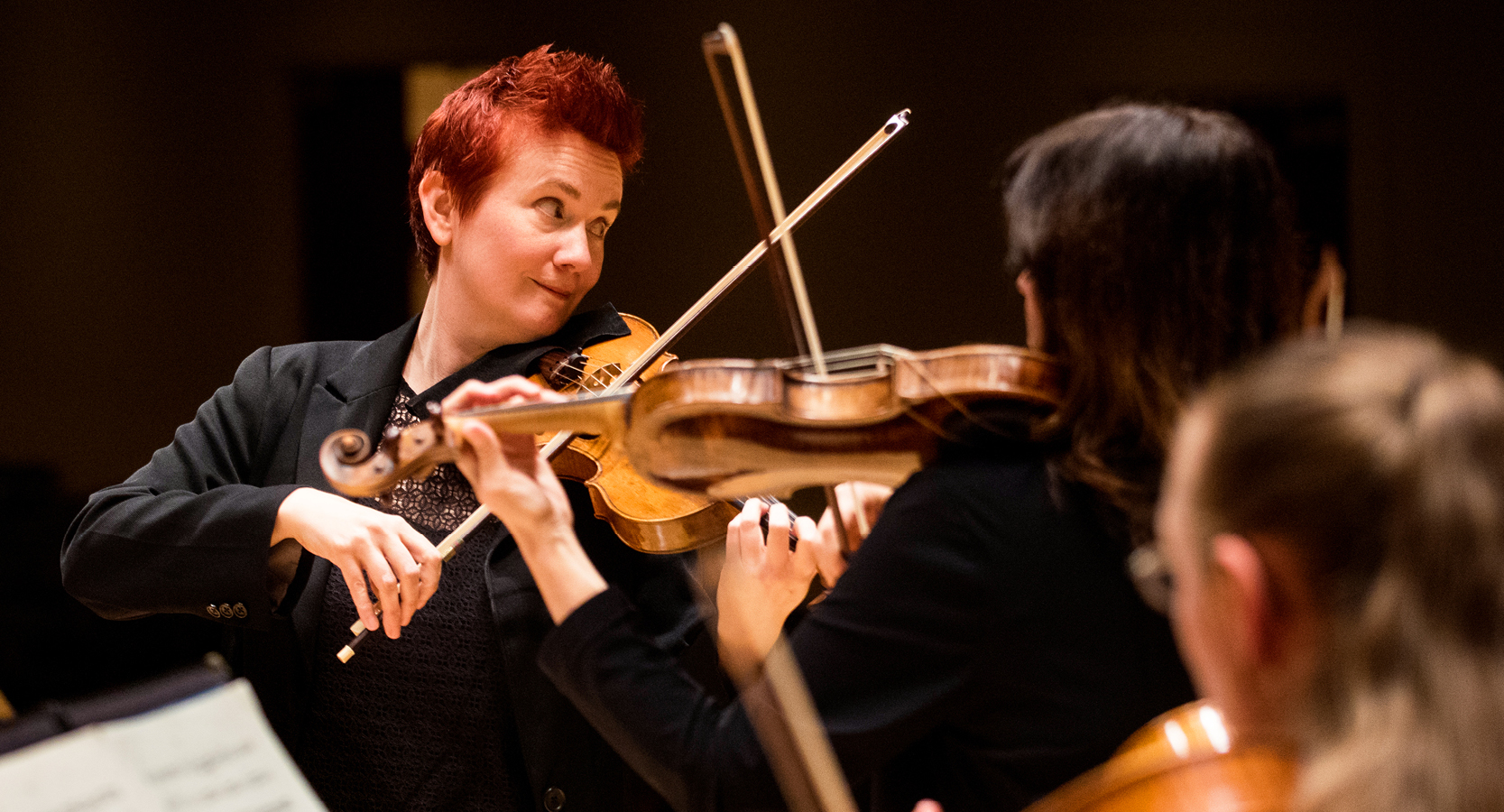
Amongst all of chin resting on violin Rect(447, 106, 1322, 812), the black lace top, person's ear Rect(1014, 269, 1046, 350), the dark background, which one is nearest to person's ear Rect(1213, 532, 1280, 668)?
chin resting on violin Rect(447, 106, 1322, 812)

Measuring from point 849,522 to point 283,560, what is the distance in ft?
2.25

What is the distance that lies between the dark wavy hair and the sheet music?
0.67m

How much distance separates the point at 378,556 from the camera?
4.07ft

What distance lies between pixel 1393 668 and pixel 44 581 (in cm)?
307

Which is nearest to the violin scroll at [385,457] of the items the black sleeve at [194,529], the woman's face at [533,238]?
the black sleeve at [194,529]

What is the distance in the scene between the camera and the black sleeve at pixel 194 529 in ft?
4.42

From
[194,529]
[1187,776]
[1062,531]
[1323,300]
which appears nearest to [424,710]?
[194,529]

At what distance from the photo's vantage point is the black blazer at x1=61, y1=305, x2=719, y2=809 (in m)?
1.34

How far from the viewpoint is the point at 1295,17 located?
2832 millimetres

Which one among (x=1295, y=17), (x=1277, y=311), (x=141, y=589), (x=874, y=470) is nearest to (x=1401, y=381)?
(x=1277, y=311)

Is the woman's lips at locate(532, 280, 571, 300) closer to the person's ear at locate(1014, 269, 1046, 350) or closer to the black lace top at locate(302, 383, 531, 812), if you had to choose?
the black lace top at locate(302, 383, 531, 812)

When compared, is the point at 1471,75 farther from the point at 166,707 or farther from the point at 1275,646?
the point at 166,707

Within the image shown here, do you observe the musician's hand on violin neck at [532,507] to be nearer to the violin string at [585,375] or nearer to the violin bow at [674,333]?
the violin bow at [674,333]

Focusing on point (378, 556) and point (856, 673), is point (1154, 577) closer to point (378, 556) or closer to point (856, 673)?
point (856, 673)
